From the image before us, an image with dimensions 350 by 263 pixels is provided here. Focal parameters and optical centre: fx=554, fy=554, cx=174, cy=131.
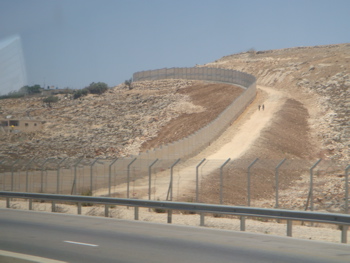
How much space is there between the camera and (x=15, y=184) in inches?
1298

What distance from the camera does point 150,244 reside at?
14719mm

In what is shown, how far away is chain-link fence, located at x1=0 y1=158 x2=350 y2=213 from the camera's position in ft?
93.4

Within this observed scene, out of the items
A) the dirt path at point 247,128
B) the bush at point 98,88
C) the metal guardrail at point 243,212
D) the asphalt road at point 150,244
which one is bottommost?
the asphalt road at point 150,244

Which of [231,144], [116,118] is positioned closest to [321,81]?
[116,118]

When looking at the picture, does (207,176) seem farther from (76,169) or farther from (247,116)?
(247,116)

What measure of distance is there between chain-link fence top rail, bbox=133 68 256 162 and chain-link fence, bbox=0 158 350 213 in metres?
8.91

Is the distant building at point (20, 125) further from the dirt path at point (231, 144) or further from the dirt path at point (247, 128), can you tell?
the dirt path at point (247, 128)

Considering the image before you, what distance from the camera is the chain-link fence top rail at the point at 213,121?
45.1 metres

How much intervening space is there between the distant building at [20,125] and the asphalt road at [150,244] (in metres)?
62.6

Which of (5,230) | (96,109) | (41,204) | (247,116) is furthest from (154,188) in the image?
(96,109)

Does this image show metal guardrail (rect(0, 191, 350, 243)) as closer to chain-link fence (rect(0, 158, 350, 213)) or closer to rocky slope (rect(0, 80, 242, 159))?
chain-link fence (rect(0, 158, 350, 213))

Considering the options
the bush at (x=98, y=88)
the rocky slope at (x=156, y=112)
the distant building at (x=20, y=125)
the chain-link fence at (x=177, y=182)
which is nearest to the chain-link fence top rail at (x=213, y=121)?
the rocky slope at (x=156, y=112)

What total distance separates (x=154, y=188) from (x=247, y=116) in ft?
116

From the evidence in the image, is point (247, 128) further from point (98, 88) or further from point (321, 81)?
point (98, 88)
